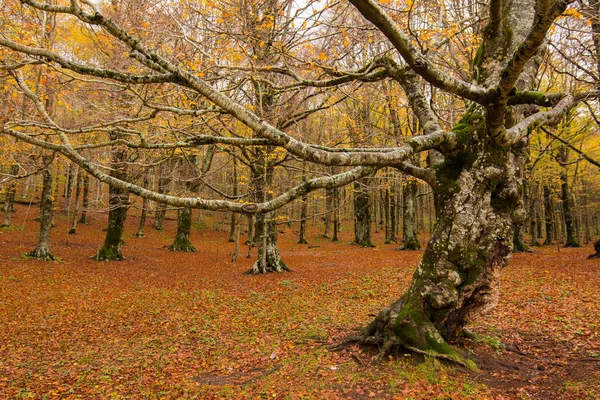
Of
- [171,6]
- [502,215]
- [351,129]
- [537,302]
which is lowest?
[537,302]

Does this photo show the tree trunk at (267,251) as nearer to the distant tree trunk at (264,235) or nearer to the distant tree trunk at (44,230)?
the distant tree trunk at (264,235)

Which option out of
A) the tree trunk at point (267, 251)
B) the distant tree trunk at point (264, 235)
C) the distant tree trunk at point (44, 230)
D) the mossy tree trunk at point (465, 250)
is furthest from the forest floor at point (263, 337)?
the distant tree trunk at point (44, 230)

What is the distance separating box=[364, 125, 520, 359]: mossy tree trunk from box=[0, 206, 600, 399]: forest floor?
521mm

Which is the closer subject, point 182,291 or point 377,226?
point 182,291

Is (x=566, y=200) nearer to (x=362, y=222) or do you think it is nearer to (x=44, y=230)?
(x=362, y=222)

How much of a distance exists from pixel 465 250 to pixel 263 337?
4.11 meters

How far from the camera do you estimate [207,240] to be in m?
28.3

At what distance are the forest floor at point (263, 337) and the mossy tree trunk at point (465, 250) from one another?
1.71ft

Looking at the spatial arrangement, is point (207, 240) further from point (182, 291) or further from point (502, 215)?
point (502, 215)

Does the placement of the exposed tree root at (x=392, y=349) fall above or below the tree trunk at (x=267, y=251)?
below

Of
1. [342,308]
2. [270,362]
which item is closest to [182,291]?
[342,308]

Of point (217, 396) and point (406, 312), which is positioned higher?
point (406, 312)

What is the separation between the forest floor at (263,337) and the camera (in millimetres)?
4453

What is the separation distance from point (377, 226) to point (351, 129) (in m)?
26.4
